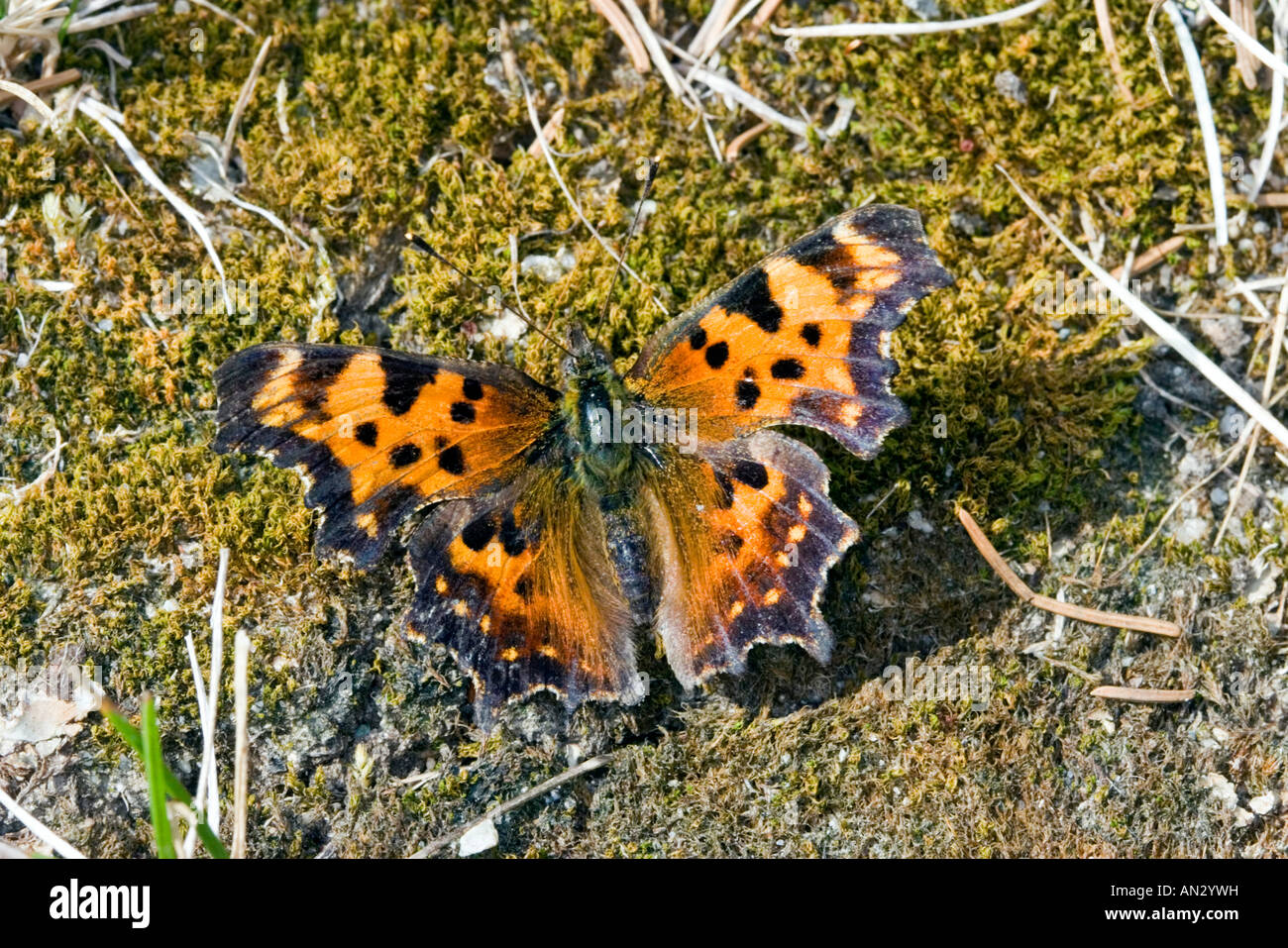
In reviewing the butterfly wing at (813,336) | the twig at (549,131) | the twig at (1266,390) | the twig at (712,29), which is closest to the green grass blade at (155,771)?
the butterfly wing at (813,336)

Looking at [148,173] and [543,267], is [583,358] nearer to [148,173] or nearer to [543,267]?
[543,267]

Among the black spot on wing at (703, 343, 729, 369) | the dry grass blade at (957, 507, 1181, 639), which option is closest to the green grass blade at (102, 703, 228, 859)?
the black spot on wing at (703, 343, 729, 369)

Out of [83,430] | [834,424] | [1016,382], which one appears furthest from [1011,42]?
[83,430]

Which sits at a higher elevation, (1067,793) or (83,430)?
(83,430)

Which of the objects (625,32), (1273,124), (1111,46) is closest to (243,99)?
(625,32)

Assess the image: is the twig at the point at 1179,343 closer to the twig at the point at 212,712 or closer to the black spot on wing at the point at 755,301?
the black spot on wing at the point at 755,301

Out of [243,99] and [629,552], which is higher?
[243,99]
